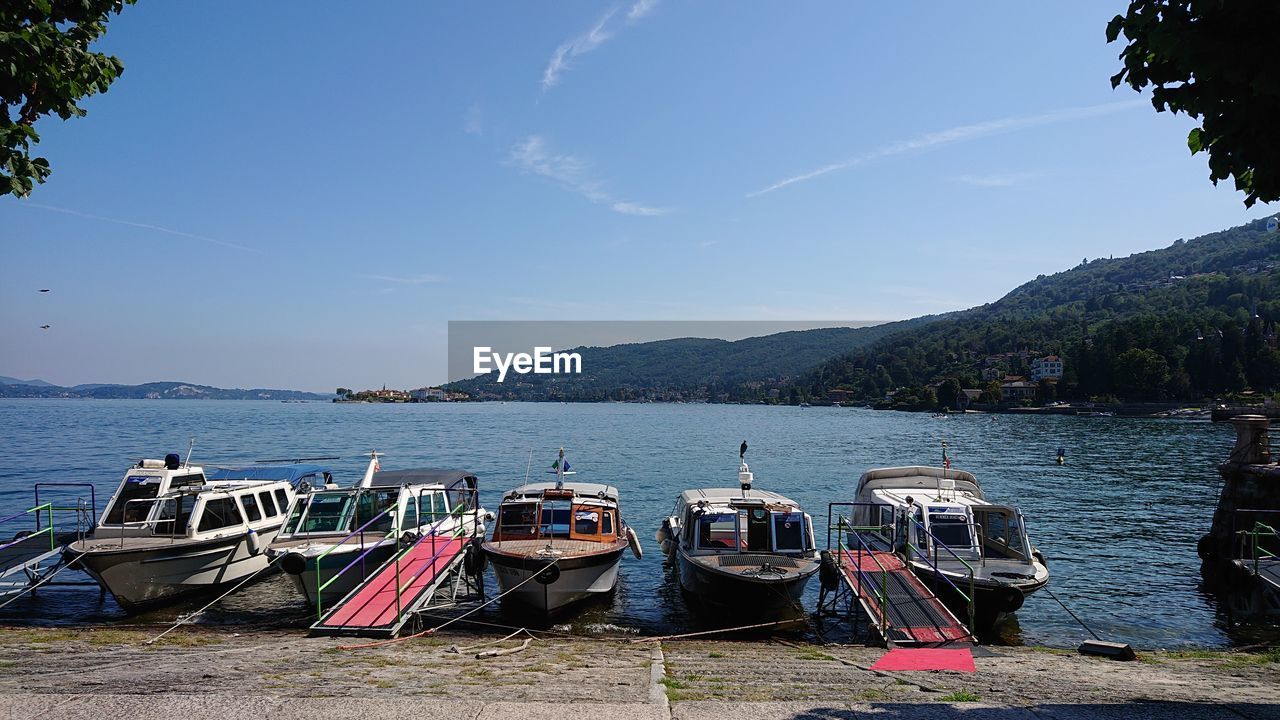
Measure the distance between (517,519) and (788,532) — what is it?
7397 mm

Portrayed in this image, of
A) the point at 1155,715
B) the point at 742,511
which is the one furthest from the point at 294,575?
the point at 1155,715

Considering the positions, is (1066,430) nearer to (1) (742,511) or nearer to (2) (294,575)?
(1) (742,511)

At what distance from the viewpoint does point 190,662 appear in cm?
1201

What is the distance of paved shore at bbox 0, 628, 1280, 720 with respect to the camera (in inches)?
351

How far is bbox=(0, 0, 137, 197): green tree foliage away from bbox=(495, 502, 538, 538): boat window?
44.2ft

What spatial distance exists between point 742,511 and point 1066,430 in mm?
106376

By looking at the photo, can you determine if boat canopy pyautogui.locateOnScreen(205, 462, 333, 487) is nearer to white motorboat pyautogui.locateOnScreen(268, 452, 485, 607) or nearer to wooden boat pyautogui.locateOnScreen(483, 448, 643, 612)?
white motorboat pyautogui.locateOnScreen(268, 452, 485, 607)

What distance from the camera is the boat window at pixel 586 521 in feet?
69.0

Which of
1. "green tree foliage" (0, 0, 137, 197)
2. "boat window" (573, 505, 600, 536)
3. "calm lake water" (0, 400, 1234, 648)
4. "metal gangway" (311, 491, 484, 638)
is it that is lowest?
"calm lake water" (0, 400, 1234, 648)

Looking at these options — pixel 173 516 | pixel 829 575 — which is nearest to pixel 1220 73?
pixel 829 575

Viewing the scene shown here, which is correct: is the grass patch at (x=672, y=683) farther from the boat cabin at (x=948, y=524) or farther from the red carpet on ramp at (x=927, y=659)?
the boat cabin at (x=948, y=524)

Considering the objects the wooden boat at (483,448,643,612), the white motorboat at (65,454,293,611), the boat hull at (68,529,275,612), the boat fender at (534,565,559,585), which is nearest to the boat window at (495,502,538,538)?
the wooden boat at (483,448,643,612)

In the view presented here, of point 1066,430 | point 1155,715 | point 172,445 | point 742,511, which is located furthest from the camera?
point 1066,430

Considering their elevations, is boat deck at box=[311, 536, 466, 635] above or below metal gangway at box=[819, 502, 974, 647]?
above
